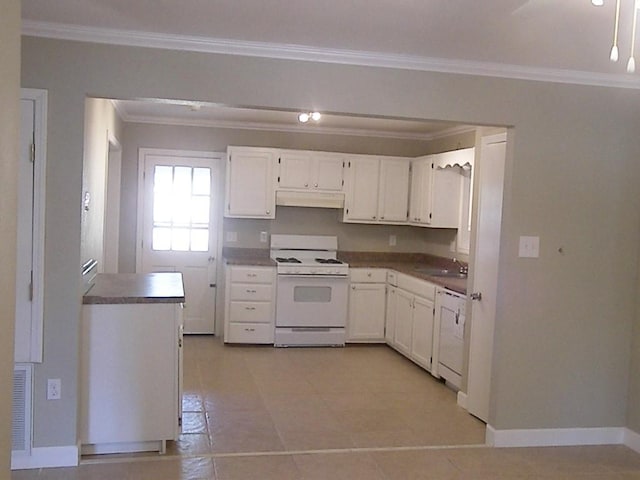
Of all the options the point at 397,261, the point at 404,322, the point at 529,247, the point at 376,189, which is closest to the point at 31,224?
the point at 529,247

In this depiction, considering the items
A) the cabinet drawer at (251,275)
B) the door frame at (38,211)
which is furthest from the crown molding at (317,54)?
the cabinet drawer at (251,275)

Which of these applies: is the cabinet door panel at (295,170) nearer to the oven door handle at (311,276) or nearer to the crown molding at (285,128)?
the crown molding at (285,128)

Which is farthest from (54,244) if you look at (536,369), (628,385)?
(628,385)

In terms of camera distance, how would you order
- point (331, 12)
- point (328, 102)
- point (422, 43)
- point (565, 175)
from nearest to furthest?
1. point (331, 12)
2. point (422, 43)
3. point (328, 102)
4. point (565, 175)

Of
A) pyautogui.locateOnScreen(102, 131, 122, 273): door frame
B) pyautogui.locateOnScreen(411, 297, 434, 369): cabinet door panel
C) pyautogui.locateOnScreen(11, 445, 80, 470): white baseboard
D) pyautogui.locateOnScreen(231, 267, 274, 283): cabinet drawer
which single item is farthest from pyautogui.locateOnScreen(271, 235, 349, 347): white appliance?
pyautogui.locateOnScreen(11, 445, 80, 470): white baseboard

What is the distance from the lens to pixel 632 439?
157 inches

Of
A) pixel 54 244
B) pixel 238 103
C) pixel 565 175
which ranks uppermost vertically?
pixel 238 103

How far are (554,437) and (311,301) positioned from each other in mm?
3050

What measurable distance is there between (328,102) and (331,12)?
2.48ft

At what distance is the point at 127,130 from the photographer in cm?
656

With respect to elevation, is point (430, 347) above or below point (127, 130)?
below

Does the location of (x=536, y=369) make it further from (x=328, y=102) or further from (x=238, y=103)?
(x=238, y=103)

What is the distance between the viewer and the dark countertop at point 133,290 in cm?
353

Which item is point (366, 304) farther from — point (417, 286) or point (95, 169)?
point (95, 169)
